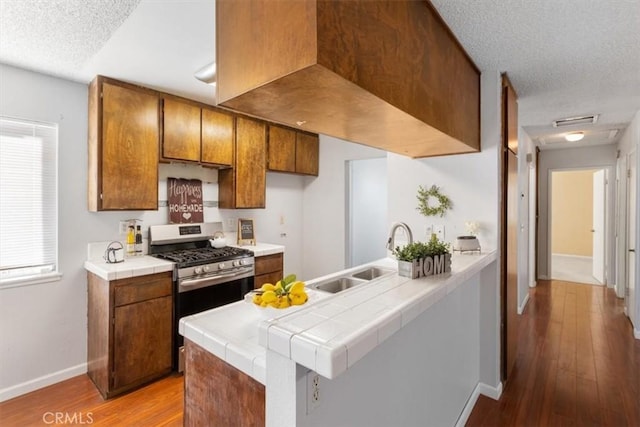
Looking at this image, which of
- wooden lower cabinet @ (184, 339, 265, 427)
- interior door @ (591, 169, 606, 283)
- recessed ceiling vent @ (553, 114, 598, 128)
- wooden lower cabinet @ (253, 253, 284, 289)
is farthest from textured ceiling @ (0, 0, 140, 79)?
interior door @ (591, 169, 606, 283)

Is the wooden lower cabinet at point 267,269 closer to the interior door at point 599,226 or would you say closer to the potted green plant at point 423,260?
the potted green plant at point 423,260

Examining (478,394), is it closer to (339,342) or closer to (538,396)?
(538,396)

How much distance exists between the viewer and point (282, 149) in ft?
13.3

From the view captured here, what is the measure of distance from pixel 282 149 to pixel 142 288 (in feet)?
7.33

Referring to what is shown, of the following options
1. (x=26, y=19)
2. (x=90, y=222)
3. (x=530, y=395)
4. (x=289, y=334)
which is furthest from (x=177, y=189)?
(x=530, y=395)

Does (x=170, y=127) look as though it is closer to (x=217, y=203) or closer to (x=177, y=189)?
(x=177, y=189)

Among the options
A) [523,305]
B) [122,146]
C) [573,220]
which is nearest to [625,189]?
[523,305]

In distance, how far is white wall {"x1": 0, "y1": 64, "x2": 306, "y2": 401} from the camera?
7.95ft

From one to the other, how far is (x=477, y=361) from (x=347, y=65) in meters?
2.36

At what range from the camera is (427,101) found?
1586 millimetres

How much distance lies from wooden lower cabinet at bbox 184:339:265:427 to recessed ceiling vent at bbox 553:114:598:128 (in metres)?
4.39

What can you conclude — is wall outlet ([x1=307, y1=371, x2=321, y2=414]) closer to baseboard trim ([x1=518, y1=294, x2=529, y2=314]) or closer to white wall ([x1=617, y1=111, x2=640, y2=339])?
white wall ([x1=617, y1=111, x2=640, y2=339])

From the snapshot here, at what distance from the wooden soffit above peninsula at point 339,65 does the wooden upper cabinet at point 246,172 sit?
1949 millimetres

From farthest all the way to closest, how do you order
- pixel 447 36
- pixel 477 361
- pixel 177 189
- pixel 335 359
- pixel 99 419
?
pixel 177 189
pixel 477 361
pixel 99 419
pixel 447 36
pixel 335 359
